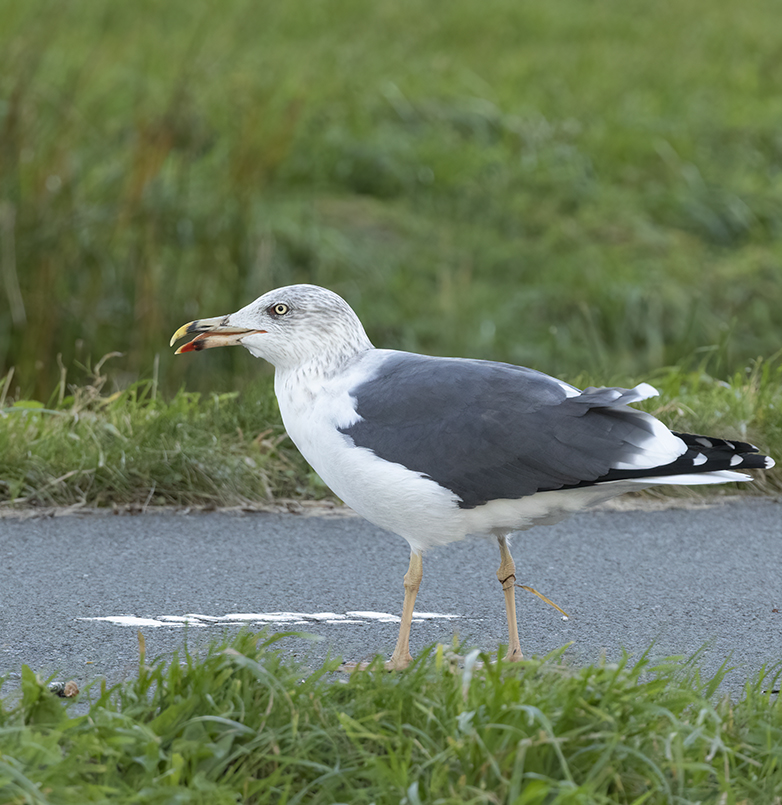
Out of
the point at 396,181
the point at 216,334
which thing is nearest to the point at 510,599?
the point at 216,334

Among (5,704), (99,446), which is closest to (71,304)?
(99,446)

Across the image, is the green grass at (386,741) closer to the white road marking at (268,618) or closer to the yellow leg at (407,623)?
the yellow leg at (407,623)

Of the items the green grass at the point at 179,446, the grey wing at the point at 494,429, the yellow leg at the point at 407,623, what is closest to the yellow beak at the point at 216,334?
the grey wing at the point at 494,429

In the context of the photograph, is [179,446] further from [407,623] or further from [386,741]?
[386,741]

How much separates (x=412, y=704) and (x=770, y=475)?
11.4 ft

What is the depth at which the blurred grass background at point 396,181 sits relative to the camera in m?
7.19

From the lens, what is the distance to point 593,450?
11.2ft

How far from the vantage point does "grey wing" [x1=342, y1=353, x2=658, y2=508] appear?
3426 millimetres

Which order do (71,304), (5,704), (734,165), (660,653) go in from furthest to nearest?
(734,165), (71,304), (660,653), (5,704)

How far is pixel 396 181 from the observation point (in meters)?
11.6

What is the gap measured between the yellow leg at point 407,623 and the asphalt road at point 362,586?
286mm

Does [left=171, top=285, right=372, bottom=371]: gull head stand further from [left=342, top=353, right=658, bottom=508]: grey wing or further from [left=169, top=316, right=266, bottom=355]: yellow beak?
[left=342, top=353, right=658, bottom=508]: grey wing

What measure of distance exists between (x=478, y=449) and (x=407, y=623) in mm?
537

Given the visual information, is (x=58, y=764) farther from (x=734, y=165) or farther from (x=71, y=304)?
(x=734, y=165)
